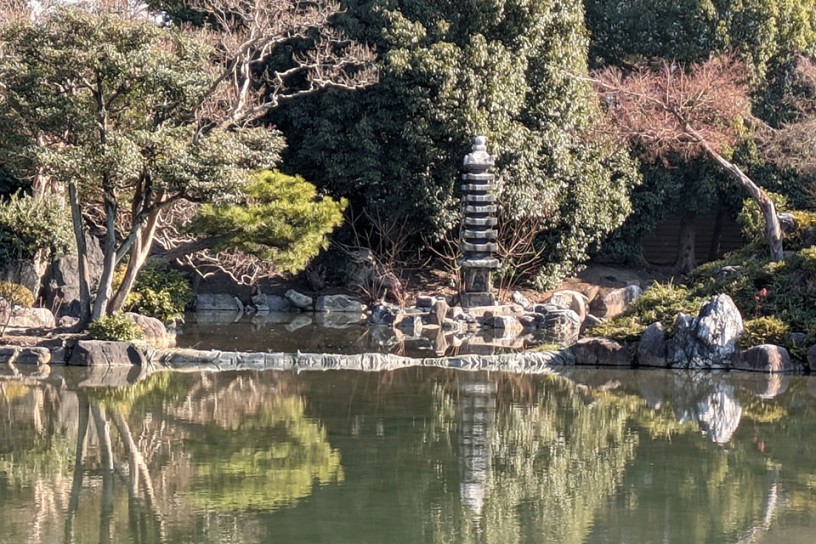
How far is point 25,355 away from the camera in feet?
47.9

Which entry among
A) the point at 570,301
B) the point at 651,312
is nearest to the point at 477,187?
the point at 570,301

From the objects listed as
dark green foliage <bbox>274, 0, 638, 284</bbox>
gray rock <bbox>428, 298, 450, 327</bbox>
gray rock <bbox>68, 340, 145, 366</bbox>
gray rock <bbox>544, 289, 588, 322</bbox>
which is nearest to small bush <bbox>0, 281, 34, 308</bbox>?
gray rock <bbox>68, 340, 145, 366</bbox>

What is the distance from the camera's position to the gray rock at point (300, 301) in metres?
22.4

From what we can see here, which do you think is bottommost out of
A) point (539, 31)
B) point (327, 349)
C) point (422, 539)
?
point (422, 539)

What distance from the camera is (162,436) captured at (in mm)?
10609

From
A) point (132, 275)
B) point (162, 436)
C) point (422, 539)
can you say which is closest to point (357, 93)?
point (132, 275)

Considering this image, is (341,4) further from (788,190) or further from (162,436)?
(162,436)

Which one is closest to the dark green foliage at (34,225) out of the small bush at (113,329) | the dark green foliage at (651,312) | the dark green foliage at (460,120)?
the small bush at (113,329)

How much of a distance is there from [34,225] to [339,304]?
617cm

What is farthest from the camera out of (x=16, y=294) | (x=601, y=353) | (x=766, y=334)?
(x=16, y=294)

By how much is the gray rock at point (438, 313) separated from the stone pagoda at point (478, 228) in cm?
Answer: 69

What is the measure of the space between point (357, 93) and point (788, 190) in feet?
27.3

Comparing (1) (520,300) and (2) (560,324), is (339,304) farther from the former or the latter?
(2) (560,324)

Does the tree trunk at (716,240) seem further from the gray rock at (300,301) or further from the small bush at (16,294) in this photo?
the small bush at (16,294)
